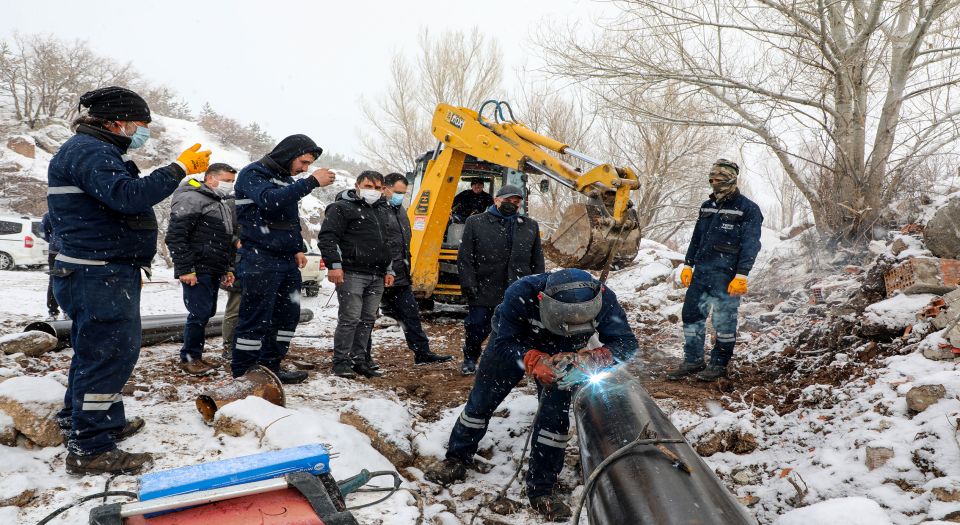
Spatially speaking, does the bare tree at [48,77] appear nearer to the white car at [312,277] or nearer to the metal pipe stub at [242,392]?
the white car at [312,277]

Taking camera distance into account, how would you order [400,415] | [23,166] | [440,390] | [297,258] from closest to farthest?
[400,415]
[297,258]
[440,390]
[23,166]

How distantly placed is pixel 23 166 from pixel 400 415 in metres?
23.4

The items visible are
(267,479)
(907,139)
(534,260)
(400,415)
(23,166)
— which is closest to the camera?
(267,479)

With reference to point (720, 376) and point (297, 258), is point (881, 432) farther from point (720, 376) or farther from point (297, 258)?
point (297, 258)

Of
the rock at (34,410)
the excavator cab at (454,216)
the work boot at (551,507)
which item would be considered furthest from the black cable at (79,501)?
the excavator cab at (454,216)

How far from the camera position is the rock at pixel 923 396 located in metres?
2.81

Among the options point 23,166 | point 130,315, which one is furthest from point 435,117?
point 23,166

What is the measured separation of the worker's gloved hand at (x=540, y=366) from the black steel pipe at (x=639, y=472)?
6.9 inches

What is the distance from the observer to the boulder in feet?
14.8

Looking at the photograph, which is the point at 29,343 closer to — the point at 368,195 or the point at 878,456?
the point at 368,195

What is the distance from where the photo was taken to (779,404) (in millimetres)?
3729

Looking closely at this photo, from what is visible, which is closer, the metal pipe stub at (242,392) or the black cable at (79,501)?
the black cable at (79,501)

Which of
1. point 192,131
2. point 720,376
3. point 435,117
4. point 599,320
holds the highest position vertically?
point 192,131

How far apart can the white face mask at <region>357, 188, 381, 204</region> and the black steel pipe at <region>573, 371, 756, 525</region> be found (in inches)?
106
